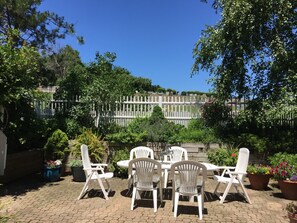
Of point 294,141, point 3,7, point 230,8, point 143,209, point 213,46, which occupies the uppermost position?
point 3,7

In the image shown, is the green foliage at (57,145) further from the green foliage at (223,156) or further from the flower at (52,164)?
the green foliage at (223,156)

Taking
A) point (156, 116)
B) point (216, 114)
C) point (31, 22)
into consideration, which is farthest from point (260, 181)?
point (31, 22)

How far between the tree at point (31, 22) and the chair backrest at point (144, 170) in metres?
8.61

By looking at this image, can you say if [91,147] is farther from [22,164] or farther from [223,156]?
[223,156]

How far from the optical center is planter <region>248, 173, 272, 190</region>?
6.41 m

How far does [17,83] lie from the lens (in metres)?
6.47

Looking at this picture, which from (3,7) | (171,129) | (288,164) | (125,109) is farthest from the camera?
(3,7)

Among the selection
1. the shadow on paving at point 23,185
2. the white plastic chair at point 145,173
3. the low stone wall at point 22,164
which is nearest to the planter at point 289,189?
the white plastic chair at point 145,173

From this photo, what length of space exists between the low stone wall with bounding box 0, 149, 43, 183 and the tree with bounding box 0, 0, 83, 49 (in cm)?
533

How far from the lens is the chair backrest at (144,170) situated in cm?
502

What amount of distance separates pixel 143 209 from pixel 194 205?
0.98 meters

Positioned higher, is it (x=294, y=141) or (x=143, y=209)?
(x=294, y=141)

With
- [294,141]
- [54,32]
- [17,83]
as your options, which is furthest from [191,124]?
[54,32]

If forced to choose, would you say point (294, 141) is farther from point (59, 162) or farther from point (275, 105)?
point (59, 162)
